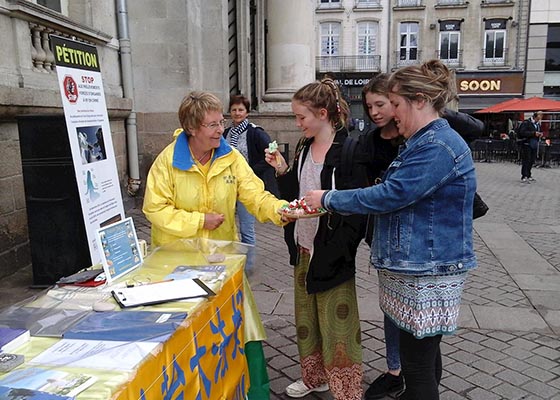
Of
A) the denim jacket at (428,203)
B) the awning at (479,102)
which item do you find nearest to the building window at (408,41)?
the awning at (479,102)

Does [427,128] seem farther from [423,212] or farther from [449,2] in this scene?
[449,2]

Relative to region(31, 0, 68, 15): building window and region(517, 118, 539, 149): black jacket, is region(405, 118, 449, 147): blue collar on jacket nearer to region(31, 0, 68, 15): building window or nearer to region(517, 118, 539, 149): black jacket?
region(31, 0, 68, 15): building window

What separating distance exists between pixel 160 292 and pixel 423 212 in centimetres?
115

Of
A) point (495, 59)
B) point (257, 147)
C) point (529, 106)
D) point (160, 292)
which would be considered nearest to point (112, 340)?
point (160, 292)

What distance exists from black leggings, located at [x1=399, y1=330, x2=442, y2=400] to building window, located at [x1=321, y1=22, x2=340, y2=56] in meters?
33.1

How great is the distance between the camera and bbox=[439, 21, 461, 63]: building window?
3091 centimetres

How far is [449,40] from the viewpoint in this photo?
31203 mm

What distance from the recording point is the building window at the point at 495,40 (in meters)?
30.0

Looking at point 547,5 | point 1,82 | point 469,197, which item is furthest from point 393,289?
point 547,5

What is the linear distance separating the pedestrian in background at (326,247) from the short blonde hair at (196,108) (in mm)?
439

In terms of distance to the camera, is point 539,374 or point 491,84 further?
point 491,84

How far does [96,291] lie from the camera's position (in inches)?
83.5

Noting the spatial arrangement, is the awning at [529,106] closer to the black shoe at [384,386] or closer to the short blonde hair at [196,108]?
the black shoe at [384,386]

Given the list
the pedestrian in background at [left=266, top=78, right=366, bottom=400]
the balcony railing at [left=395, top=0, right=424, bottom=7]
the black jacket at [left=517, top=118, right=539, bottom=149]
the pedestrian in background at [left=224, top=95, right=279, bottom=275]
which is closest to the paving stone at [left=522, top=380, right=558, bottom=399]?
the pedestrian in background at [left=266, top=78, right=366, bottom=400]
